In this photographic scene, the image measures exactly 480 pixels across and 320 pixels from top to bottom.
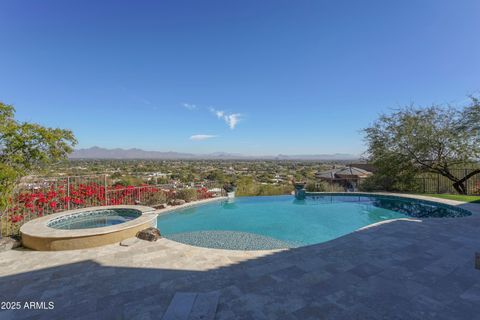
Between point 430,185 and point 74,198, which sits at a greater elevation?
point 74,198

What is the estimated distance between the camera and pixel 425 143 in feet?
41.4

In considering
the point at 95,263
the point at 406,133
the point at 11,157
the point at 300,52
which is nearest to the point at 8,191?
the point at 11,157

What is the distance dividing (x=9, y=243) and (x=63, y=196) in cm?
249

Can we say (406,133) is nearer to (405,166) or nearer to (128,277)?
(405,166)

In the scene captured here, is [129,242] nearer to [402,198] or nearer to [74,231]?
[74,231]

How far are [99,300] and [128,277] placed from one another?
1.92 ft

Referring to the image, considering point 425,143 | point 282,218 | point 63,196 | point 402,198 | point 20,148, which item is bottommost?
point 282,218

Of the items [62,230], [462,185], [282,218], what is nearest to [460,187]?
[462,185]

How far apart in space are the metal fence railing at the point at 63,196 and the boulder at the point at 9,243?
64 cm

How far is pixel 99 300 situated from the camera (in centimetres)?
273

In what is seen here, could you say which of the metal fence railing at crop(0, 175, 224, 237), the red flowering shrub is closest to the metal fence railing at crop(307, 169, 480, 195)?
the red flowering shrub

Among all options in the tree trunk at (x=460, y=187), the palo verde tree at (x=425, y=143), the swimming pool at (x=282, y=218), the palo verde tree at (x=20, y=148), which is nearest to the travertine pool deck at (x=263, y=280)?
the palo verde tree at (x=20, y=148)

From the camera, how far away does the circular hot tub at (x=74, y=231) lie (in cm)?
447

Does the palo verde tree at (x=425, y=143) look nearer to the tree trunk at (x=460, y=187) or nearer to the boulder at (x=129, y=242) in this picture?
the tree trunk at (x=460, y=187)
